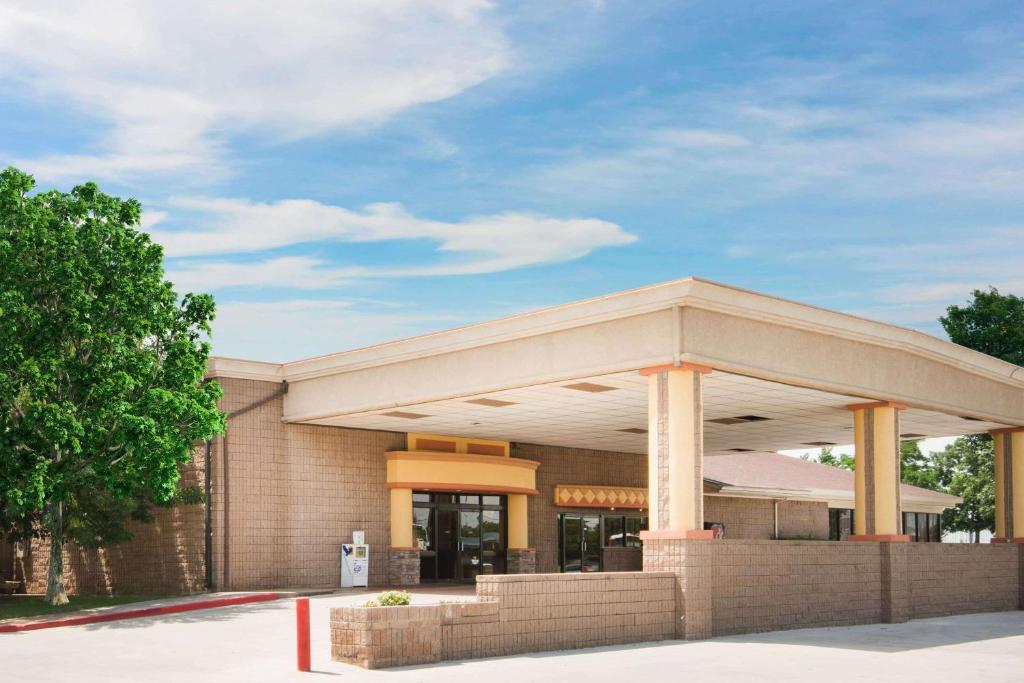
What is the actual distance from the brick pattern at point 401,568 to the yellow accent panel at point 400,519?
0.20 metres

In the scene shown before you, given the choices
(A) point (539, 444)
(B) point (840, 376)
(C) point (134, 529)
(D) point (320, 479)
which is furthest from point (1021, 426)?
(C) point (134, 529)

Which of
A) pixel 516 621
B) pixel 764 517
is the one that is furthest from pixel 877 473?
pixel 764 517

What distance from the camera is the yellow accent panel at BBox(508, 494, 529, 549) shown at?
3331 cm

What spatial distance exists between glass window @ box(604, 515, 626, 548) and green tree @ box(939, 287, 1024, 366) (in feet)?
58.2

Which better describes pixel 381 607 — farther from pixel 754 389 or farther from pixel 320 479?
pixel 320 479

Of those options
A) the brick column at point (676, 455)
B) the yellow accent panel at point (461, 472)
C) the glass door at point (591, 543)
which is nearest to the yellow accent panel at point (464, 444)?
the yellow accent panel at point (461, 472)

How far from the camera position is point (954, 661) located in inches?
651

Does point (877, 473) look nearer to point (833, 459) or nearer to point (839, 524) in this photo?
point (839, 524)

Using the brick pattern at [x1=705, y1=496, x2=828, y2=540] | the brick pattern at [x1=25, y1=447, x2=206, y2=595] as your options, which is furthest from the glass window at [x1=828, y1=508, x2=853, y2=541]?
the brick pattern at [x1=25, y1=447, x2=206, y2=595]

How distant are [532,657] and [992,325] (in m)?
36.0

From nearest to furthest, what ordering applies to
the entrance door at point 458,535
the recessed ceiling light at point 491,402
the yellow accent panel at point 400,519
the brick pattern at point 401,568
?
the recessed ceiling light at point 491,402 → the brick pattern at point 401,568 → the yellow accent panel at point 400,519 → the entrance door at point 458,535

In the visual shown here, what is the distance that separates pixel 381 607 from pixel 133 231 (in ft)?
39.6

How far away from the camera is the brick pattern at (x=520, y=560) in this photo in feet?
108

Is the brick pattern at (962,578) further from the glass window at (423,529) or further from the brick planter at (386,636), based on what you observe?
the brick planter at (386,636)
